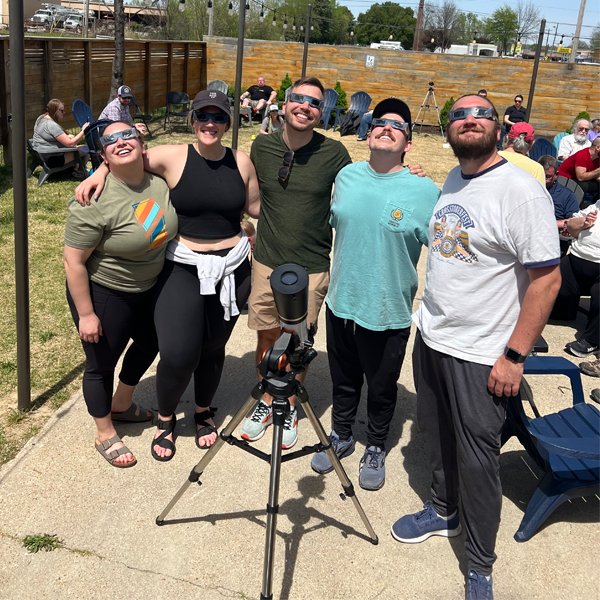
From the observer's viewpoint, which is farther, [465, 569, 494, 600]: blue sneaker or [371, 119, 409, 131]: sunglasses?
[371, 119, 409, 131]: sunglasses

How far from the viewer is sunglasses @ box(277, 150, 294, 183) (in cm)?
302

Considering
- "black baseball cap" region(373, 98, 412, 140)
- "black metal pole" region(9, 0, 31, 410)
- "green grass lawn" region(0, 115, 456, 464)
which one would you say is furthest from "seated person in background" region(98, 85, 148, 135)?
"black baseball cap" region(373, 98, 412, 140)

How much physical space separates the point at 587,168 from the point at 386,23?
216ft

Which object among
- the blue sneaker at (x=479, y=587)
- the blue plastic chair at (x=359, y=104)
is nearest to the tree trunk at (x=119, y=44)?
the blue plastic chair at (x=359, y=104)

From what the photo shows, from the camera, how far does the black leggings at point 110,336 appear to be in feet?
9.33

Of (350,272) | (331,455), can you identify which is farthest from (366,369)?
(331,455)

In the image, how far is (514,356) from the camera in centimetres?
221

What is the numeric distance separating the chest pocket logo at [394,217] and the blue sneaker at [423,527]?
1.36 meters

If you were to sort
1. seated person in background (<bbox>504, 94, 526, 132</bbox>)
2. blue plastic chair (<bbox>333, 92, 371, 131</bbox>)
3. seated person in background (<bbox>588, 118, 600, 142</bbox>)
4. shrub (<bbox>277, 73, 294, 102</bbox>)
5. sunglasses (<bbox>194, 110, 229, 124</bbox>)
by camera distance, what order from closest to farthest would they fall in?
1. sunglasses (<bbox>194, 110, 229, 124</bbox>)
2. seated person in background (<bbox>588, 118, 600, 142</bbox>)
3. seated person in background (<bbox>504, 94, 526, 132</bbox>)
4. blue plastic chair (<bbox>333, 92, 371, 131</bbox>)
5. shrub (<bbox>277, 73, 294, 102</bbox>)

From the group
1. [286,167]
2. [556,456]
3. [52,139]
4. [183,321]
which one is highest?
[286,167]

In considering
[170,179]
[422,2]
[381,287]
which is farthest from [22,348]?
[422,2]

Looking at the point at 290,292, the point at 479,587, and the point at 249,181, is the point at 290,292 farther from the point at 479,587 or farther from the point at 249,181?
the point at 479,587

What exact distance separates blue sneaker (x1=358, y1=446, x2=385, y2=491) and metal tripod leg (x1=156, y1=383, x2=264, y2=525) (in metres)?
0.94

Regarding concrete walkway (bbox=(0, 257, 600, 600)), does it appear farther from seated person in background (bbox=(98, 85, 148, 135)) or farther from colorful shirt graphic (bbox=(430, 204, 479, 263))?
seated person in background (bbox=(98, 85, 148, 135))
